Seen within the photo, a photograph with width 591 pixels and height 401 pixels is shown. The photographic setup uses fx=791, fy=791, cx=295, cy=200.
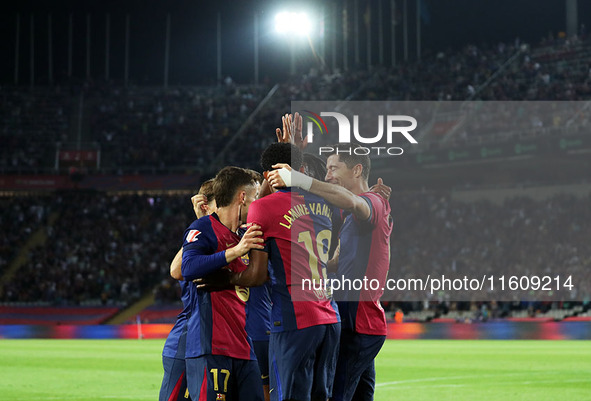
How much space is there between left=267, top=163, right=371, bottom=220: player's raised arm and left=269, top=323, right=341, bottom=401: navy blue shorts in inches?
34.1

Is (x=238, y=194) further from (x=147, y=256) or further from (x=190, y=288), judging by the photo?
(x=147, y=256)

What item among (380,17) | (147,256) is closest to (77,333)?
(147,256)

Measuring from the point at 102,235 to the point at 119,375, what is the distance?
23.7 metres

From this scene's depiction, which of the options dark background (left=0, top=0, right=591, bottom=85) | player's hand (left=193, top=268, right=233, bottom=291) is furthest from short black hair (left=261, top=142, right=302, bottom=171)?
dark background (left=0, top=0, right=591, bottom=85)

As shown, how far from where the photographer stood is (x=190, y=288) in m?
5.72

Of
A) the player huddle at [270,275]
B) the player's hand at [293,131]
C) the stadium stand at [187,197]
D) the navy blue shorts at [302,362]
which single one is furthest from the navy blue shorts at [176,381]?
the stadium stand at [187,197]

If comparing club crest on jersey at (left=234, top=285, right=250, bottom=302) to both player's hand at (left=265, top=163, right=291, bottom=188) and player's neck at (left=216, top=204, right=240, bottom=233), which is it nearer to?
player's neck at (left=216, top=204, right=240, bottom=233)

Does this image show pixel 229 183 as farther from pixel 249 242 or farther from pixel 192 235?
pixel 249 242

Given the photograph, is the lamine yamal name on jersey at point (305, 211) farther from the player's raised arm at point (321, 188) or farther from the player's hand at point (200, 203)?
the player's hand at point (200, 203)

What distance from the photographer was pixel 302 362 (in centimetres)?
528

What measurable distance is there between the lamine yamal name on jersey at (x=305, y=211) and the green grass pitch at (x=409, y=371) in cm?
675

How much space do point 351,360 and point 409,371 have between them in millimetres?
9956

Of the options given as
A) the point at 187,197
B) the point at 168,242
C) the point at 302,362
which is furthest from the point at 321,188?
the point at 187,197

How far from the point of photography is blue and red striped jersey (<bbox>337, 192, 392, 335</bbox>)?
238 inches
